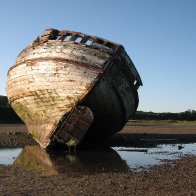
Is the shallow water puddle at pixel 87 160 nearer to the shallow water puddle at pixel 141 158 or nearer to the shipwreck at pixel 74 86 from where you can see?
the shallow water puddle at pixel 141 158

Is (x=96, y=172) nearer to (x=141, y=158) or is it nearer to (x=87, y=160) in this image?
(x=87, y=160)

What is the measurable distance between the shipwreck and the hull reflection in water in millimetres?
515

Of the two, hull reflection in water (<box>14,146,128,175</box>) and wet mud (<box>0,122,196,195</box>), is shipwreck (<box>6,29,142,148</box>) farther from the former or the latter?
wet mud (<box>0,122,196,195</box>)

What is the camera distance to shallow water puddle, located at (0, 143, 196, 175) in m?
8.66

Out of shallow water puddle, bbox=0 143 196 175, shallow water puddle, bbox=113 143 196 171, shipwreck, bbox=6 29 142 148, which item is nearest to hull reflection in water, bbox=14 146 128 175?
shallow water puddle, bbox=0 143 196 175

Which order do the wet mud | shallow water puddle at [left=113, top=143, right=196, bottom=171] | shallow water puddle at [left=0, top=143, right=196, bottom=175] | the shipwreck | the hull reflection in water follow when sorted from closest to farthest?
the wet mud < the hull reflection in water < shallow water puddle at [left=0, top=143, right=196, bottom=175] < shallow water puddle at [left=113, top=143, right=196, bottom=171] < the shipwreck

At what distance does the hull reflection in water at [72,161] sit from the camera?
852 cm

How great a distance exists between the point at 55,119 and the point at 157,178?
4820 millimetres

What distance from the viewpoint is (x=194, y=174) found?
25.3 ft

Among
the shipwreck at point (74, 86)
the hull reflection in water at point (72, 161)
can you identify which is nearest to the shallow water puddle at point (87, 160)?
the hull reflection in water at point (72, 161)

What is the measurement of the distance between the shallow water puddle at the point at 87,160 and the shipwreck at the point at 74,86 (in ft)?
1.92

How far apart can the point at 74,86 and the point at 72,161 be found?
238cm

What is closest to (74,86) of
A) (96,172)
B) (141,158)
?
(141,158)

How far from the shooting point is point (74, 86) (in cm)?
1119
